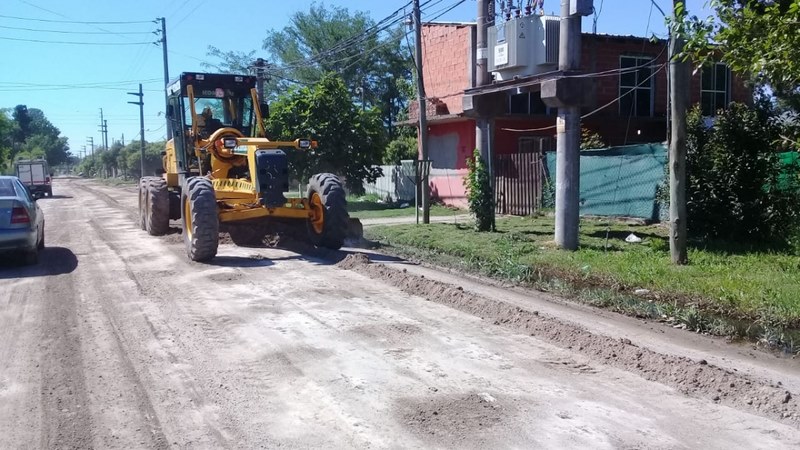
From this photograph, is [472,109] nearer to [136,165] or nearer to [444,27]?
[444,27]

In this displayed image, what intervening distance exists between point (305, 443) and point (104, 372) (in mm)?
2487

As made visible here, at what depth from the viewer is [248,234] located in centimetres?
1441

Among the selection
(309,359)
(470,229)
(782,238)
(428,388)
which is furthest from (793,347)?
(470,229)

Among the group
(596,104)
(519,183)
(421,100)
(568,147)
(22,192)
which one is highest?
(596,104)

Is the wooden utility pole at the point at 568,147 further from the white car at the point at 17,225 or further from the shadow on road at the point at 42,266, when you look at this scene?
the white car at the point at 17,225

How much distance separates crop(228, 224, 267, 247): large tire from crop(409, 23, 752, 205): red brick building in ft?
34.5

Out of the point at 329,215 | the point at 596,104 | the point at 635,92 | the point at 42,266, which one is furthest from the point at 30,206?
the point at 635,92

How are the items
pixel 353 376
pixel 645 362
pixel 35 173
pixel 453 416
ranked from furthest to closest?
pixel 35 173 < pixel 645 362 < pixel 353 376 < pixel 453 416

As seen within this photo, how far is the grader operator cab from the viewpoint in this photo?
40.9 ft

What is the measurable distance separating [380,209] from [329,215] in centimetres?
1388

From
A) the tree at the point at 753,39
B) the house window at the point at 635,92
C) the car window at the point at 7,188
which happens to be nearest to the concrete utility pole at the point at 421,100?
the house window at the point at 635,92

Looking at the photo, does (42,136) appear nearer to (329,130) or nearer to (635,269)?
(329,130)

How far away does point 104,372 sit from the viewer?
20.9 feet

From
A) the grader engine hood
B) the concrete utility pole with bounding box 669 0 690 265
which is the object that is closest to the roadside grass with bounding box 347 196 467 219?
the grader engine hood
